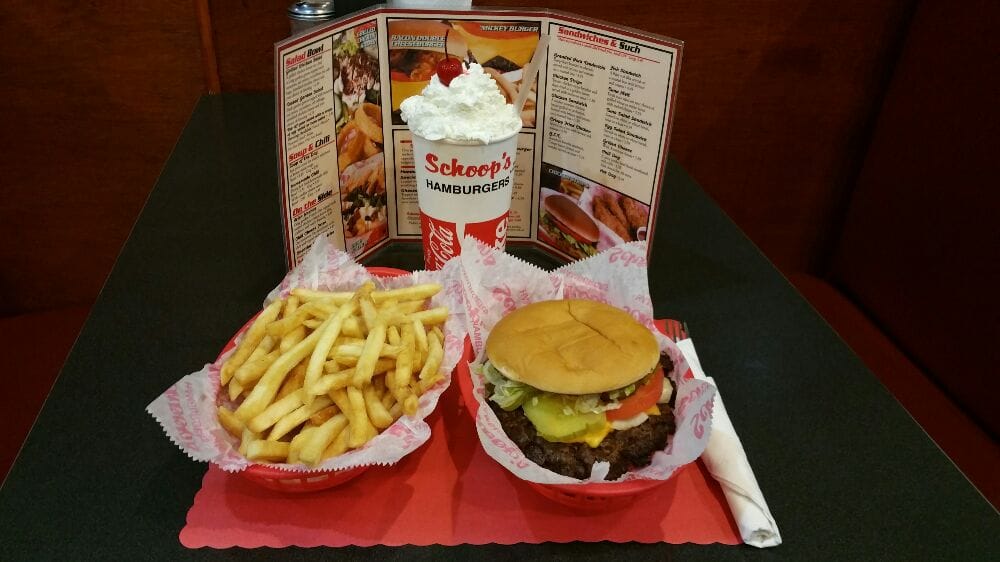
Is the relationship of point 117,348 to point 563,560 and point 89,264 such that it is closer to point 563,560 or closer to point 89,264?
point 563,560

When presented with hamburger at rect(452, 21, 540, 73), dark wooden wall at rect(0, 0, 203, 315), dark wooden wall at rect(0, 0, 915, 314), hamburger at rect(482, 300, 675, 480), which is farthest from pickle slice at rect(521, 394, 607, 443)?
dark wooden wall at rect(0, 0, 203, 315)

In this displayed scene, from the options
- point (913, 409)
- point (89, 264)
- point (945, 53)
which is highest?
point (945, 53)

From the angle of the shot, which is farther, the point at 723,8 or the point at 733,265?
the point at 723,8

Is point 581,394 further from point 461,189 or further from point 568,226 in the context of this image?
point 568,226

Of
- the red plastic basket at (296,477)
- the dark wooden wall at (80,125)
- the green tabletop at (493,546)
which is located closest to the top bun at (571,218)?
the green tabletop at (493,546)

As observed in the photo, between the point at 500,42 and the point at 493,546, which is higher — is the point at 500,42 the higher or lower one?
the higher one

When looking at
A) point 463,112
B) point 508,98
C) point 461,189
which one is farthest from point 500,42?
point 461,189

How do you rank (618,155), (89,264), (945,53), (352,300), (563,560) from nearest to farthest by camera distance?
(563,560) < (352,300) < (618,155) < (945,53) < (89,264)

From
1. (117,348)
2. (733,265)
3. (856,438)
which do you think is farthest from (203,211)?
(856,438)
